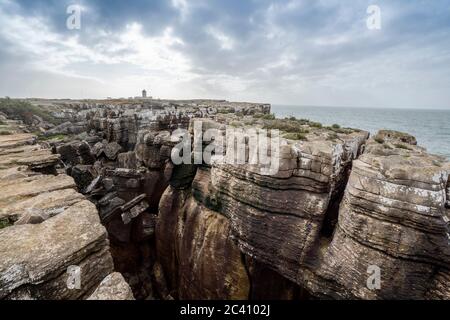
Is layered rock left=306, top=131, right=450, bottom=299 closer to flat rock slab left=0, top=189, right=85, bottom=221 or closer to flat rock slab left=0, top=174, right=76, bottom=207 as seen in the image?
flat rock slab left=0, top=189, right=85, bottom=221

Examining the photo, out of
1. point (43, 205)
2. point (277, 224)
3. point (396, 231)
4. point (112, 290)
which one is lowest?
point (277, 224)

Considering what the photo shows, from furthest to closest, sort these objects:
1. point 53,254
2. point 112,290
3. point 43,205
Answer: point 43,205, point 53,254, point 112,290

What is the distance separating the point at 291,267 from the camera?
10867mm

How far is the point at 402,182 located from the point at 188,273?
12.9m

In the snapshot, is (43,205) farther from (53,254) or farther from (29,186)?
(53,254)

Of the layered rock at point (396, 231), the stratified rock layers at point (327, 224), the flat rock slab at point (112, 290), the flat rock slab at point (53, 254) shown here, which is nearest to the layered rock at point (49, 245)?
the flat rock slab at point (53, 254)

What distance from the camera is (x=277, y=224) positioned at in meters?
11.1

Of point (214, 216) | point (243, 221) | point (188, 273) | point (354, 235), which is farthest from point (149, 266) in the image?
point (354, 235)

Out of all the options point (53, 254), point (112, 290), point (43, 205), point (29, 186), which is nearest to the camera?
point (112, 290)

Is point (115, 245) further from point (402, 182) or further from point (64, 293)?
point (402, 182)

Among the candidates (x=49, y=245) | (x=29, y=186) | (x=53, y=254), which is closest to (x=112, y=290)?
(x=53, y=254)

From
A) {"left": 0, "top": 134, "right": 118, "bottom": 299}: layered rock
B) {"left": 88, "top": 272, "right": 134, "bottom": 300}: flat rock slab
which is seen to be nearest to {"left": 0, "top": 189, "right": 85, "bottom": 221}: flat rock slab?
{"left": 0, "top": 134, "right": 118, "bottom": 299}: layered rock

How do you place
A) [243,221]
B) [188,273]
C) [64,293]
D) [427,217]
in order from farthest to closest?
[188,273]
[243,221]
[427,217]
[64,293]

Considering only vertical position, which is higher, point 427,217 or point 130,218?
point 427,217
